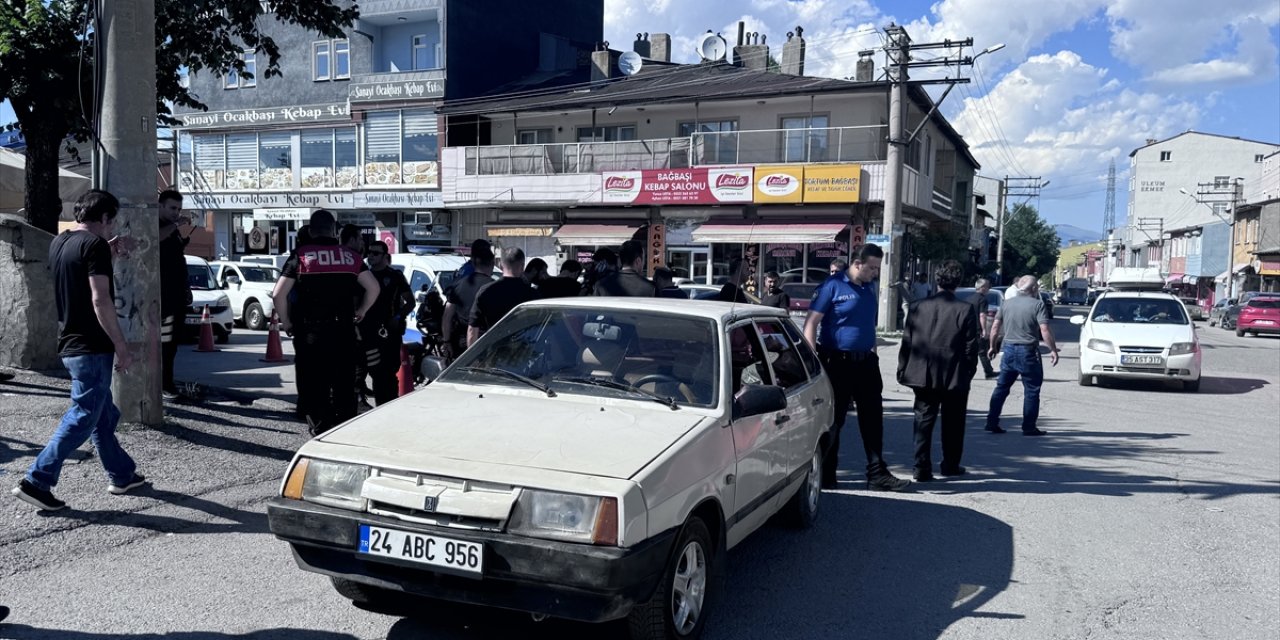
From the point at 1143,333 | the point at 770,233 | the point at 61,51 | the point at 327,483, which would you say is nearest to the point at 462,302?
the point at 327,483

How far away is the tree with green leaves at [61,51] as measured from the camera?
958 centimetres

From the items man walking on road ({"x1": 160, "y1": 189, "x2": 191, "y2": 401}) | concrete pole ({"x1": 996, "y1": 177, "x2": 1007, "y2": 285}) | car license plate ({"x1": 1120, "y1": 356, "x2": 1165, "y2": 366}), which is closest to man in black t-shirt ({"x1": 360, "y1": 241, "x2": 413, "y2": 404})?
man walking on road ({"x1": 160, "y1": 189, "x2": 191, "y2": 401})

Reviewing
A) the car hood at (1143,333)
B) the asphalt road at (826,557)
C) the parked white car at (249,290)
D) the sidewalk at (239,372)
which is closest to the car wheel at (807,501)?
the asphalt road at (826,557)

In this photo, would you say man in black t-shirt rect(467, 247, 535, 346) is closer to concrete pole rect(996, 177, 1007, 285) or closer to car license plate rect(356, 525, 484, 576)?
car license plate rect(356, 525, 484, 576)

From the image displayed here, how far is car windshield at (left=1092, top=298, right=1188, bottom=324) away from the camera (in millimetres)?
15547

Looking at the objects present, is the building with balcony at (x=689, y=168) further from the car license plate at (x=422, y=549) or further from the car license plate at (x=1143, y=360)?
the car license plate at (x=422, y=549)

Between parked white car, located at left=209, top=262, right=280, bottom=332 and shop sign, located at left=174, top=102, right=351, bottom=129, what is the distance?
16.5 metres

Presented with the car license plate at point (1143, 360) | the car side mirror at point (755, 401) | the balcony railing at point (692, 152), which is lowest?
the car license plate at point (1143, 360)

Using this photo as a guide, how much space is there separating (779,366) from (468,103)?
30.9 m

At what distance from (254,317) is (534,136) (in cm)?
1732

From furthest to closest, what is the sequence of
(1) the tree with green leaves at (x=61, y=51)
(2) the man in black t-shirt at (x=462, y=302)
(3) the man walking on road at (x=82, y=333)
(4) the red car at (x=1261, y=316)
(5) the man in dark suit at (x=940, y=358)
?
(4) the red car at (x=1261, y=316) < (1) the tree with green leaves at (x=61, y=51) < (2) the man in black t-shirt at (x=462, y=302) < (5) the man in dark suit at (x=940, y=358) < (3) the man walking on road at (x=82, y=333)

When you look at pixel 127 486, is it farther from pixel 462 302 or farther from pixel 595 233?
pixel 595 233

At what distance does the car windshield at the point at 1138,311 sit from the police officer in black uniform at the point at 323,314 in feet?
43.8

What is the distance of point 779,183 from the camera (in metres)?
29.3
